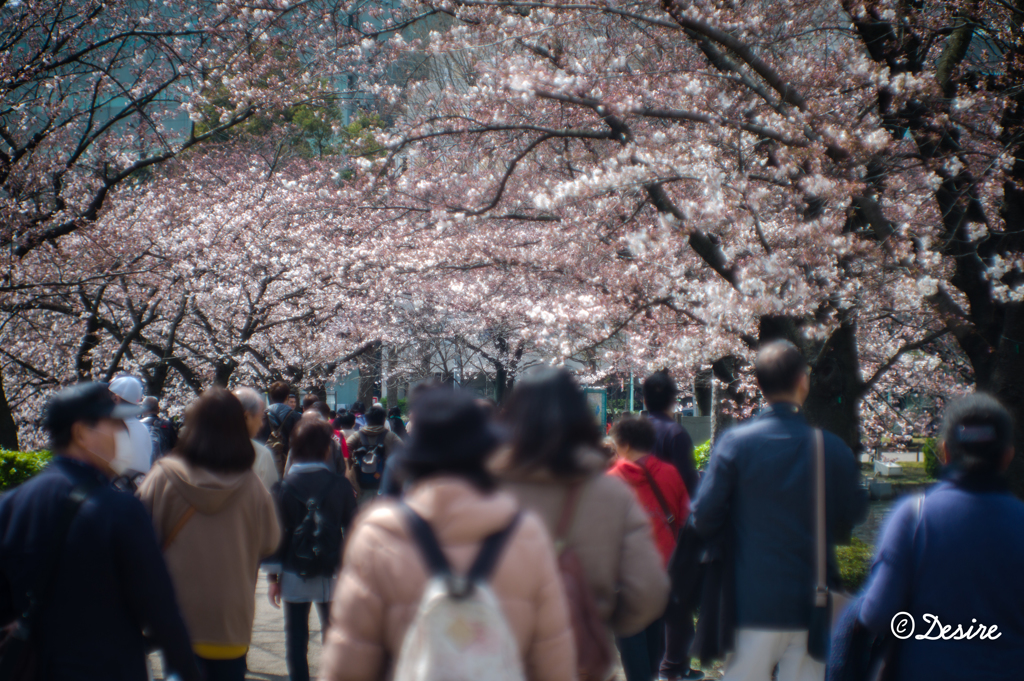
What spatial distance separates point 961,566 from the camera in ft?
7.57

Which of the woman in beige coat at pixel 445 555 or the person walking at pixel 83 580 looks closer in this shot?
the woman in beige coat at pixel 445 555

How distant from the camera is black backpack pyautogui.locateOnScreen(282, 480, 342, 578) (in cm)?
409

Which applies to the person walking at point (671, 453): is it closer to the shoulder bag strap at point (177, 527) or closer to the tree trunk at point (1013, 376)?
the shoulder bag strap at point (177, 527)

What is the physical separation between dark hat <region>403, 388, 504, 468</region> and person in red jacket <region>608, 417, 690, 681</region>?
7.66 feet

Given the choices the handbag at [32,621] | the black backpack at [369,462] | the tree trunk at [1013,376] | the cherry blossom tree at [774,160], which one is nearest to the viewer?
the handbag at [32,621]

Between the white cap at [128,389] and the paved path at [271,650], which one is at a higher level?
the white cap at [128,389]

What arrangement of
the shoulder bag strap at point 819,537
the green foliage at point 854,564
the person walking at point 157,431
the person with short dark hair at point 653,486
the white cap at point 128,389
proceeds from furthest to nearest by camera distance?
1. the person walking at point 157,431
2. the green foliage at point 854,564
3. the white cap at point 128,389
4. the person with short dark hair at point 653,486
5. the shoulder bag strap at point 819,537

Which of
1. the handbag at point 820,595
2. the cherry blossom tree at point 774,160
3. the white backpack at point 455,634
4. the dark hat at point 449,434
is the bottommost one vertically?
the handbag at point 820,595

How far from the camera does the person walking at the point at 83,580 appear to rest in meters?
2.21

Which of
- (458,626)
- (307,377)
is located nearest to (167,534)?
(458,626)

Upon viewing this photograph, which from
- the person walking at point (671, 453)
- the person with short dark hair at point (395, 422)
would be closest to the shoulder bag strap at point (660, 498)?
the person walking at point (671, 453)

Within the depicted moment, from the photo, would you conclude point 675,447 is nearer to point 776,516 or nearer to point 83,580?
point 776,516

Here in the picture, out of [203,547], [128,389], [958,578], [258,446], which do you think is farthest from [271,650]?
[958,578]

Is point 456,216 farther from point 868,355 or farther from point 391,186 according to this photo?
point 868,355
